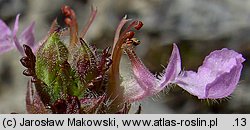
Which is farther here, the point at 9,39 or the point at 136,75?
the point at 9,39

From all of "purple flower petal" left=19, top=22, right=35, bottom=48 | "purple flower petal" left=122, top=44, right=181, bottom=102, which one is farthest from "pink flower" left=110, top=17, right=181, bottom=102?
"purple flower petal" left=19, top=22, right=35, bottom=48

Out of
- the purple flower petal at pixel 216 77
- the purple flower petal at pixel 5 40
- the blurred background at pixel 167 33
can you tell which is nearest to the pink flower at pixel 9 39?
the purple flower petal at pixel 5 40

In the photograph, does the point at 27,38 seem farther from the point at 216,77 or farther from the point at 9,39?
the point at 216,77

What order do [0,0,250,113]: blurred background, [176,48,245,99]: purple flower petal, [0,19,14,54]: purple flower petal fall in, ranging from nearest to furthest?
[176,48,245,99]: purple flower petal, [0,19,14,54]: purple flower petal, [0,0,250,113]: blurred background

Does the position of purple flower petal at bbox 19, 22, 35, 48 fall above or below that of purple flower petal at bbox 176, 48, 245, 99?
above

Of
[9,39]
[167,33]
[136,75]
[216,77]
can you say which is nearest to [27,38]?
[9,39]

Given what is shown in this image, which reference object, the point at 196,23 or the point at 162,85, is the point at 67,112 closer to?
the point at 162,85

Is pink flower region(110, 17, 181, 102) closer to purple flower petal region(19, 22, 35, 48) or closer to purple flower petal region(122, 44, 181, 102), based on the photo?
purple flower petal region(122, 44, 181, 102)
